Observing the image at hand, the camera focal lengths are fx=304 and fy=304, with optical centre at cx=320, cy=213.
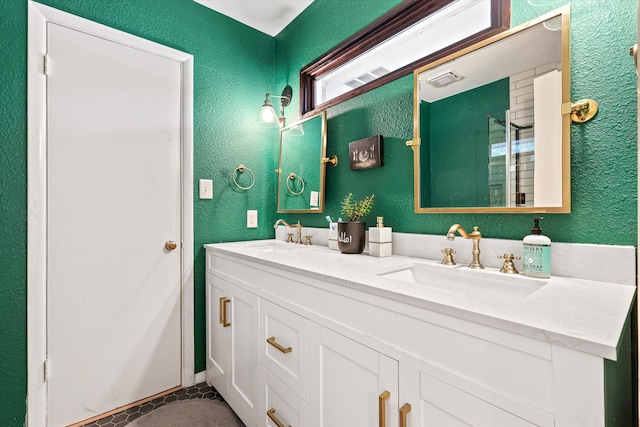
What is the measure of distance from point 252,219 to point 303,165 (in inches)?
21.6

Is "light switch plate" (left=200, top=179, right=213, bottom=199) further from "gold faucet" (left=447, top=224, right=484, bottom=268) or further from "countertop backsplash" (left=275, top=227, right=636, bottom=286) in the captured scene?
"gold faucet" (left=447, top=224, right=484, bottom=268)

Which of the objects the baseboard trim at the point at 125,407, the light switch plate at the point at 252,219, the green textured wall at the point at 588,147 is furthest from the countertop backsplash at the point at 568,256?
the baseboard trim at the point at 125,407

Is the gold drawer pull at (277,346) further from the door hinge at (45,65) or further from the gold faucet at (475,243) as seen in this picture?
the door hinge at (45,65)

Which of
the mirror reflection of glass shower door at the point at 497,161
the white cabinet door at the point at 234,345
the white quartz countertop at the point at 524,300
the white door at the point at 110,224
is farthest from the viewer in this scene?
the white door at the point at 110,224

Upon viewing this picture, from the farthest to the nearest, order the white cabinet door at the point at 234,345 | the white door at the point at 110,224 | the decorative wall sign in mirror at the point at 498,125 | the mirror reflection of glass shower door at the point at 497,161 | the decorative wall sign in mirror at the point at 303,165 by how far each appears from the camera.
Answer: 1. the decorative wall sign in mirror at the point at 303,165
2. the white door at the point at 110,224
3. the white cabinet door at the point at 234,345
4. the mirror reflection of glass shower door at the point at 497,161
5. the decorative wall sign in mirror at the point at 498,125

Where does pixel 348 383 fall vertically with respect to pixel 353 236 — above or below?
below

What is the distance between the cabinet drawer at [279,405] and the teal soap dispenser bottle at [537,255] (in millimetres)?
855

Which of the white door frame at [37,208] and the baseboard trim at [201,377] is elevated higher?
the white door frame at [37,208]

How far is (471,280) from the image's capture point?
3.36ft

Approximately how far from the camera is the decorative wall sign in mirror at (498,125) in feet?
3.16

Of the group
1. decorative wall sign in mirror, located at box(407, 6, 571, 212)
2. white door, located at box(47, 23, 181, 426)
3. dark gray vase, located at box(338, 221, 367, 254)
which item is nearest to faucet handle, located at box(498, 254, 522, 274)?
decorative wall sign in mirror, located at box(407, 6, 571, 212)

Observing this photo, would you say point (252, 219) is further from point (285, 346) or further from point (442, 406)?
point (442, 406)

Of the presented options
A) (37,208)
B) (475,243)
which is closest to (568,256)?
(475,243)

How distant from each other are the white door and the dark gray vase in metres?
1.06
